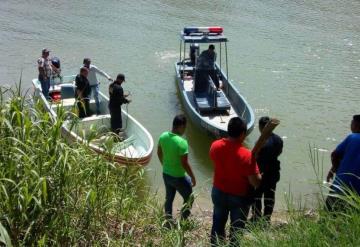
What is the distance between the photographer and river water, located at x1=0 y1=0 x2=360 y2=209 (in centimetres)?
1190

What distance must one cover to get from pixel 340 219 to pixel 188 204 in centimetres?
195

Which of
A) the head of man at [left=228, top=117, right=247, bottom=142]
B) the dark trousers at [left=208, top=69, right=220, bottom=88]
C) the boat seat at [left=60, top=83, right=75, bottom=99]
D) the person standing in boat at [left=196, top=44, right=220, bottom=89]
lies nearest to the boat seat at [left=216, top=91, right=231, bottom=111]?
the dark trousers at [left=208, top=69, right=220, bottom=88]

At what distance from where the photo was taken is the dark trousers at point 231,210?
5527 mm

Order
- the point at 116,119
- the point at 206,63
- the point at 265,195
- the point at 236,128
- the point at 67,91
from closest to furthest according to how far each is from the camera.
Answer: the point at 236,128, the point at 265,195, the point at 116,119, the point at 67,91, the point at 206,63

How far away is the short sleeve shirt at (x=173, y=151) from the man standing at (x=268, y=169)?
0.96m

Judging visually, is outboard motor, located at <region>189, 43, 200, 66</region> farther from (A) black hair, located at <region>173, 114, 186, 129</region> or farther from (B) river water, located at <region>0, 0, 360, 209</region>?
(A) black hair, located at <region>173, 114, 186, 129</region>

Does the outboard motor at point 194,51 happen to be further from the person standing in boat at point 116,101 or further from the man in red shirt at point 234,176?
the man in red shirt at point 234,176

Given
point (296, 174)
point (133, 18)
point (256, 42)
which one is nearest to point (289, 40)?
point (256, 42)

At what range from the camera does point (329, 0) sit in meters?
28.5

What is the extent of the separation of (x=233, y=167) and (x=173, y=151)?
3.61 ft

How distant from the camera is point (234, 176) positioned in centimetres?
539

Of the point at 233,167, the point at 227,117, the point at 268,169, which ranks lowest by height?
the point at 227,117

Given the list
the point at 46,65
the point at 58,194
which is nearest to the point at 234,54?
the point at 46,65

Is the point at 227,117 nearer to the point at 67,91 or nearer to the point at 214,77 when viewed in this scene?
the point at 214,77
